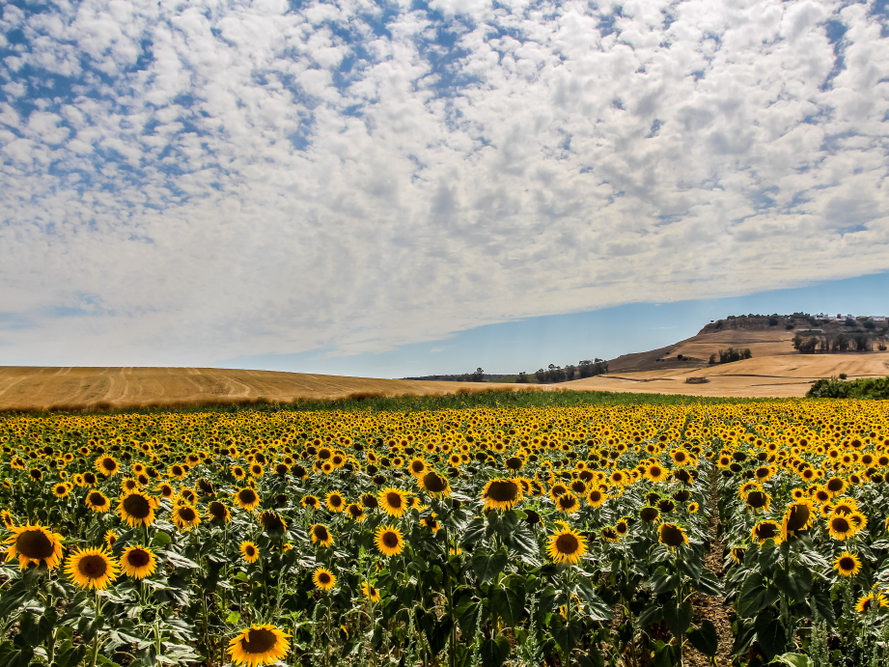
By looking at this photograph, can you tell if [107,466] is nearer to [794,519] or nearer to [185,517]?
[185,517]

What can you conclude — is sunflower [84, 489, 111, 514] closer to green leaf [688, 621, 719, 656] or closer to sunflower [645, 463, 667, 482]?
green leaf [688, 621, 719, 656]

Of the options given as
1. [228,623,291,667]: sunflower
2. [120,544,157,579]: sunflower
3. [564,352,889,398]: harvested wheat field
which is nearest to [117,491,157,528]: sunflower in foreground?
[120,544,157,579]: sunflower

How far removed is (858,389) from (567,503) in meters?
40.9

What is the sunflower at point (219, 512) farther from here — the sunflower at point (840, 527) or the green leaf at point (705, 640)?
the sunflower at point (840, 527)

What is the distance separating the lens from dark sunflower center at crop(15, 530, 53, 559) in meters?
2.88

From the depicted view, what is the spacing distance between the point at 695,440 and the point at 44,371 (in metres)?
73.8

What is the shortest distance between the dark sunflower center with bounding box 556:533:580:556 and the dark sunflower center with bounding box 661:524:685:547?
71 centimetres

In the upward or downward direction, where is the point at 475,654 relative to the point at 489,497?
downward

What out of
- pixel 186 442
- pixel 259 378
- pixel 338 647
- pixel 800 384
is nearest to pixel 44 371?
pixel 259 378

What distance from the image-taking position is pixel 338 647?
4137 mm

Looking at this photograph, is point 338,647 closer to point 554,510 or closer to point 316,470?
point 554,510

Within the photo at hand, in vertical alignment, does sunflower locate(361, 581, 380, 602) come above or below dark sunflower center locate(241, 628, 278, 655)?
below

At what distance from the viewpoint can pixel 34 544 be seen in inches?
115

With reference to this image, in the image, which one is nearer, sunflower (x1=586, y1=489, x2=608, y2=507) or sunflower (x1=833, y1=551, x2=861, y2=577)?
sunflower (x1=833, y1=551, x2=861, y2=577)
